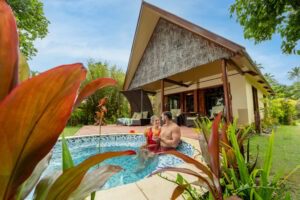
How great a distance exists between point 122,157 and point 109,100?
10322mm

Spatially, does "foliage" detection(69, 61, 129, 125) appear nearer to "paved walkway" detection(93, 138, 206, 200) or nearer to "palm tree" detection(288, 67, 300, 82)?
"paved walkway" detection(93, 138, 206, 200)

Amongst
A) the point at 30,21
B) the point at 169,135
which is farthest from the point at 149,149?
the point at 30,21

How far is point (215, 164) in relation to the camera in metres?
0.92

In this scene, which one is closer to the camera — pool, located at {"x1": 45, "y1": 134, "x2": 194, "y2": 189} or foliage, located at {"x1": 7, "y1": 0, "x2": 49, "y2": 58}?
pool, located at {"x1": 45, "y1": 134, "x2": 194, "y2": 189}

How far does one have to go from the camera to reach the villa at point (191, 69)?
250 inches

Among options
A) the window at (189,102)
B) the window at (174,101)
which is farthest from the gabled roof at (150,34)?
the window at (189,102)

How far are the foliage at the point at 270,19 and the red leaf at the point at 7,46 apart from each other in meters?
5.19

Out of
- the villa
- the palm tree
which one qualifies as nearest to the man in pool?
the villa

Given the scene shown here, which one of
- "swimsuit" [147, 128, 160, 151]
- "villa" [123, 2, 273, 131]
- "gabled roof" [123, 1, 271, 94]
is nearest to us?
"swimsuit" [147, 128, 160, 151]

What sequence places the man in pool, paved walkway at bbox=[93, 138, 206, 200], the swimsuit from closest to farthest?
paved walkway at bbox=[93, 138, 206, 200]
the man in pool
the swimsuit

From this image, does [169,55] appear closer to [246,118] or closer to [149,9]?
[149,9]

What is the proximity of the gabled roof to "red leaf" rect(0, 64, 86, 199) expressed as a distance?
19.1 ft

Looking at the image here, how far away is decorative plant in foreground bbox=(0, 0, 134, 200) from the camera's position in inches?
11.8

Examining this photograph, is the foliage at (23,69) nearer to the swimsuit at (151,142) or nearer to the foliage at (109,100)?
the swimsuit at (151,142)
